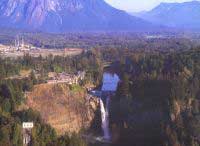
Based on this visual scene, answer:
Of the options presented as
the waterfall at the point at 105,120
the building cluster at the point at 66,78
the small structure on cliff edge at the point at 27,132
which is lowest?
the waterfall at the point at 105,120

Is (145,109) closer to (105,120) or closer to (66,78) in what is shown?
(105,120)

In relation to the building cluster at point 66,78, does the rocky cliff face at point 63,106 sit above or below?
below

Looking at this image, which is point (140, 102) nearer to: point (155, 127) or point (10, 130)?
point (155, 127)

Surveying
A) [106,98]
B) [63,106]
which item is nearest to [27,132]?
[63,106]

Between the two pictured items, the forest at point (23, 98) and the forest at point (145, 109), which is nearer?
the forest at point (23, 98)

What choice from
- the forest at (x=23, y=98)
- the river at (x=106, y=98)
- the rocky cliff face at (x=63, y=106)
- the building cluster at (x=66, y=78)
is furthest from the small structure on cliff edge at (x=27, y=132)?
the building cluster at (x=66, y=78)

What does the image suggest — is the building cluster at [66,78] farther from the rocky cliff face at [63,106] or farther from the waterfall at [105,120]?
the waterfall at [105,120]

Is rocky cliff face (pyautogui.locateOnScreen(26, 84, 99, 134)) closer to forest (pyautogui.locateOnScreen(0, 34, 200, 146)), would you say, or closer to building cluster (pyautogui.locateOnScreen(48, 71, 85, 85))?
forest (pyautogui.locateOnScreen(0, 34, 200, 146))

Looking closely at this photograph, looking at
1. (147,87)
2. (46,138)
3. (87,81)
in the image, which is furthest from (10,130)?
(87,81)
